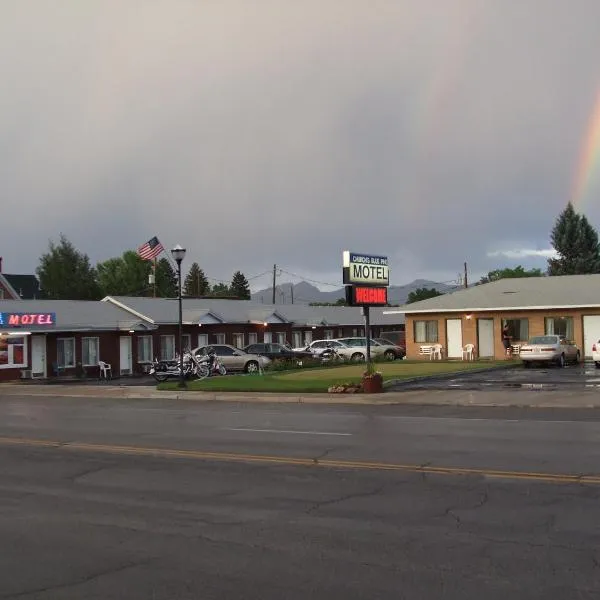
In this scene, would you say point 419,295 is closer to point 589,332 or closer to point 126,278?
point 126,278

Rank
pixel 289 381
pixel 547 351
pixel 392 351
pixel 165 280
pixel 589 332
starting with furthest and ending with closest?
1. pixel 165 280
2. pixel 392 351
3. pixel 589 332
4. pixel 547 351
5. pixel 289 381

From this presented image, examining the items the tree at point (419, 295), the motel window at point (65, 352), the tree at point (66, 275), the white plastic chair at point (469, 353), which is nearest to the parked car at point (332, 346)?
the white plastic chair at point (469, 353)

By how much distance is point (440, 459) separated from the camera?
1081 cm

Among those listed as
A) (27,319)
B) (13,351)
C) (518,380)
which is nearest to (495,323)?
(518,380)

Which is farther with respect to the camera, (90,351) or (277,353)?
(90,351)

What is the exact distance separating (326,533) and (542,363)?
30.5 m

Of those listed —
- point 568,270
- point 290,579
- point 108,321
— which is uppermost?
point 568,270

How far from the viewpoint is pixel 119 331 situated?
45812mm

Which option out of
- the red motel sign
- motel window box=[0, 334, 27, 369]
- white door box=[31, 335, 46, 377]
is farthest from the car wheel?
motel window box=[0, 334, 27, 369]

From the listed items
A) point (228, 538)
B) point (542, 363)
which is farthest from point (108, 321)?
point (228, 538)

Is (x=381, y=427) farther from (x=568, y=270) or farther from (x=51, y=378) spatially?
(x=568, y=270)

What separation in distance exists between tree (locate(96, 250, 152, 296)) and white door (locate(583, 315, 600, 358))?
66.3 meters

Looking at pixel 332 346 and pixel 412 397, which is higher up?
pixel 332 346

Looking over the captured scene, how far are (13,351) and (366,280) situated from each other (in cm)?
2347
